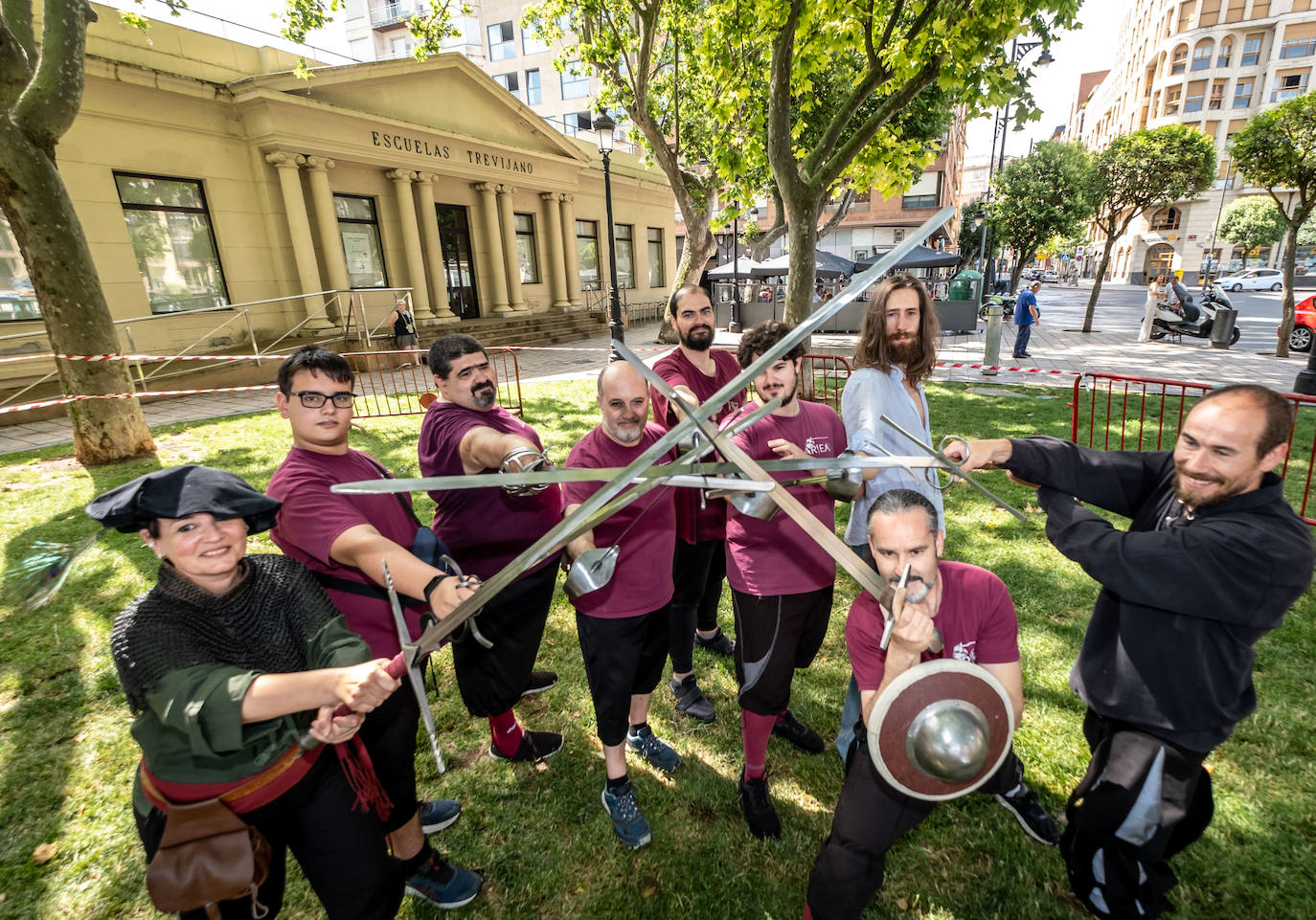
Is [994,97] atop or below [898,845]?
atop

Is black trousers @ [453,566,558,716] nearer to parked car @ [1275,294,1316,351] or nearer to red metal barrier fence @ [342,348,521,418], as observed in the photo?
red metal barrier fence @ [342,348,521,418]

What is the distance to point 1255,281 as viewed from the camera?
3741cm

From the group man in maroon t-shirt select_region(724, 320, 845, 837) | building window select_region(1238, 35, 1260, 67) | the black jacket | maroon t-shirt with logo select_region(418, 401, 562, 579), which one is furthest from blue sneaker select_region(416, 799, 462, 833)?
building window select_region(1238, 35, 1260, 67)

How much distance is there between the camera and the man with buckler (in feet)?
5.89

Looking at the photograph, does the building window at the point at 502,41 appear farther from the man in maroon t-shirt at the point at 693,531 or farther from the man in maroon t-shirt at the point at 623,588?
the man in maroon t-shirt at the point at 623,588

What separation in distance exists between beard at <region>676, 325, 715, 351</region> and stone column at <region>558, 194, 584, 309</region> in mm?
20152

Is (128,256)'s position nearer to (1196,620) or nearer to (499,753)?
(499,753)

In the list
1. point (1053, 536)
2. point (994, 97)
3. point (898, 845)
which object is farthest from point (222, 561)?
point (994, 97)

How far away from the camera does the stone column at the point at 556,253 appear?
21.9 metres

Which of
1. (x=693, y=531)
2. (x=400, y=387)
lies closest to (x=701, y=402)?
(x=693, y=531)

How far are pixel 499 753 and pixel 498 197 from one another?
20062 mm

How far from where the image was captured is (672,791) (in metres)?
3.06

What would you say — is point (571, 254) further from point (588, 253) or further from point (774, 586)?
point (774, 586)

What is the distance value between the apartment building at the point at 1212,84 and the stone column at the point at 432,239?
54.7 meters
